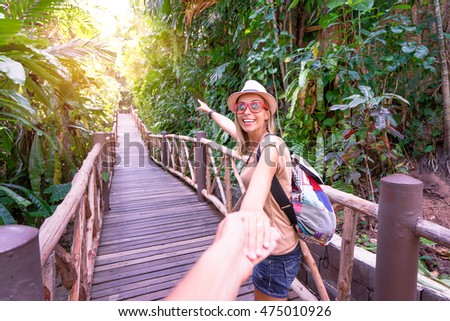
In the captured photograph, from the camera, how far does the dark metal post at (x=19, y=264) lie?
60cm

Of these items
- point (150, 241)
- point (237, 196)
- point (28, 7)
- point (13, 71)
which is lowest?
point (150, 241)

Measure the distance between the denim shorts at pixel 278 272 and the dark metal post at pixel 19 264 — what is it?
1.09 metres

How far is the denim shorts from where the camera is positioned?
150 centimetres

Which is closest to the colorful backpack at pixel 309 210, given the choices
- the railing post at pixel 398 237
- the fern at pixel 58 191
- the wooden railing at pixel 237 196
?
the wooden railing at pixel 237 196

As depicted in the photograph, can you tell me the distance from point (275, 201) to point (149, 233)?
2.56 meters

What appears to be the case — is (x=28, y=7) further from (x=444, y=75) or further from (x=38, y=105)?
(x=444, y=75)

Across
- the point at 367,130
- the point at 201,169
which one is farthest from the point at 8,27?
the point at 201,169

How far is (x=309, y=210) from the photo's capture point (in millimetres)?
1414

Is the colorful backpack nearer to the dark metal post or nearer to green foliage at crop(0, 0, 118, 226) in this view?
the dark metal post

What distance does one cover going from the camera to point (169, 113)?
9672 millimetres

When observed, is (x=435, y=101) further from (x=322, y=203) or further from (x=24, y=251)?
(x=24, y=251)

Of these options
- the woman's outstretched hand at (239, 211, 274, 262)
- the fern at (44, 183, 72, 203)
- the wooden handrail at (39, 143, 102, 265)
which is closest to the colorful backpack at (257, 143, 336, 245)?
the woman's outstretched hand at (239, 211, 274, 262)

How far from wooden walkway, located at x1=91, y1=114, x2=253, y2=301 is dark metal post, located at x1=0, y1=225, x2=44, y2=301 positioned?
192 centimetres
